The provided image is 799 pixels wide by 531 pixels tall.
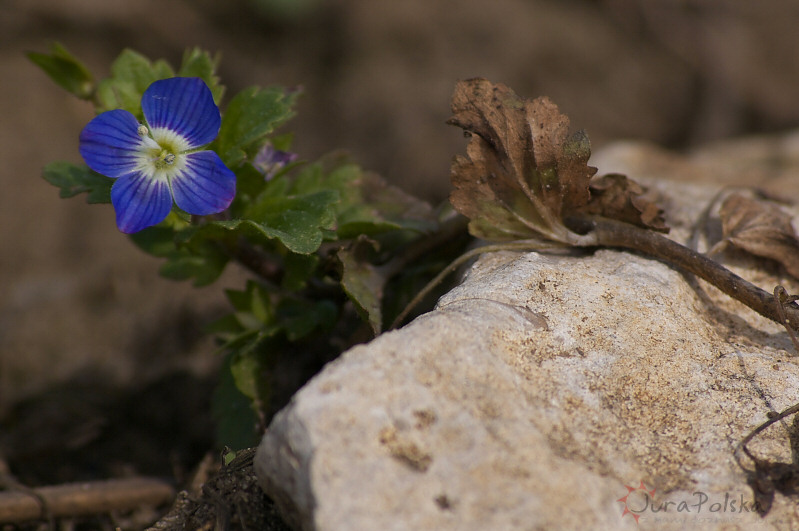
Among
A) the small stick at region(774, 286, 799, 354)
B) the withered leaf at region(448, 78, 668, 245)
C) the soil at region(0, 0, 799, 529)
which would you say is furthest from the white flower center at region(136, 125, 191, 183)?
the soil at region(0, 0, 799, 529)

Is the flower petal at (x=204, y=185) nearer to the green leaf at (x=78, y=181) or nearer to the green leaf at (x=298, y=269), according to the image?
the green leaf at (x=78, y=181)

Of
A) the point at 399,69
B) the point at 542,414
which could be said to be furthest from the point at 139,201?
the point at 399,69

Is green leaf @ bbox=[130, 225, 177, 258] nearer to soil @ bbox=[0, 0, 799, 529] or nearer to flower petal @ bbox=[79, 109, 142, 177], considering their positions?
flower petal @ bbox=[79, 109, 142, 177]

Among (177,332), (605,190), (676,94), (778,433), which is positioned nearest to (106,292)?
(177,332)

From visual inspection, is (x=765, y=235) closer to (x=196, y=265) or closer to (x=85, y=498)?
(x=196, y=265)

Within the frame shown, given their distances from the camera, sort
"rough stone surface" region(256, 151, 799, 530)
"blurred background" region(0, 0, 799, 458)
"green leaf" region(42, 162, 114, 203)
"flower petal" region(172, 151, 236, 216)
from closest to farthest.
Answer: "rough stone surface" region(256, 151, 799, 530) → "flower petal" region(172, 151, 236, 216) → "green leaf" region(42, 162, 114, 203) → "blurred background" region(0, 0, 799, 458)

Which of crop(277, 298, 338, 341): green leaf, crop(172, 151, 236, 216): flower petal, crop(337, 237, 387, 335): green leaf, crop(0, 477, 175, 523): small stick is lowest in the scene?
crop(0, 477, 175, 523): small stick

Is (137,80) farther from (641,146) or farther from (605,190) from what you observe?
(641,146)
